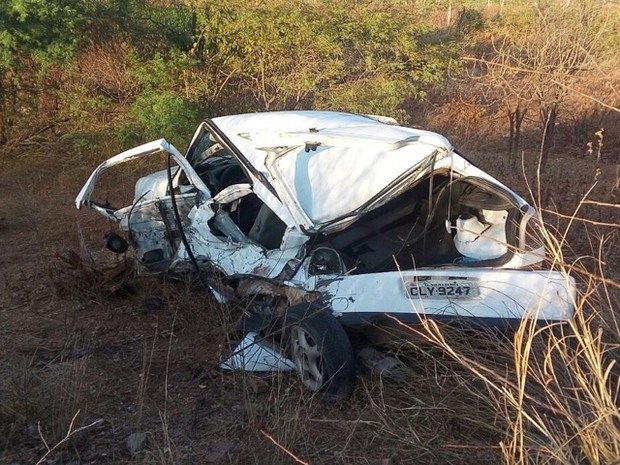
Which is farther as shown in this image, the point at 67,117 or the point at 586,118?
the point at 586,118

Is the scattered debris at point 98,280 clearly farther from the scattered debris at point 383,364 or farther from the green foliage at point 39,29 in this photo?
the green foliage at point 39,29

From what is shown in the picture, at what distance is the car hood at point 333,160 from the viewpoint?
4660 millimetres

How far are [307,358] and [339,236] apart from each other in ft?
3.48

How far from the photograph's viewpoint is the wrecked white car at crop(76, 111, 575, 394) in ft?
13.8

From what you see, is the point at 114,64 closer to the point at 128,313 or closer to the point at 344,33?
the point at 344,33

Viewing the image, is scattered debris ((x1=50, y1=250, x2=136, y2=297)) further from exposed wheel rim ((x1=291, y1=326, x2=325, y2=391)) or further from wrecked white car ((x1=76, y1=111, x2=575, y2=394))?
exposed wheel rim ((x1=291, y1=326, x2=325, y2=391))

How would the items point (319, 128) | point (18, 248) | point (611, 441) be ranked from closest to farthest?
point (611, 441)
point (319, 128)
point (18, 248)

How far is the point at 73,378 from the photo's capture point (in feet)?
13.5

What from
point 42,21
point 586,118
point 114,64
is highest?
point 42,21

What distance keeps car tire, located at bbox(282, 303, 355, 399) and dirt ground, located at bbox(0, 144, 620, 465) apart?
0.11 meters

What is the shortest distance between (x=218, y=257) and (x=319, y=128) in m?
1.21

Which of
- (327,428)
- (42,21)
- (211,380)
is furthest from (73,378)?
(42,21)

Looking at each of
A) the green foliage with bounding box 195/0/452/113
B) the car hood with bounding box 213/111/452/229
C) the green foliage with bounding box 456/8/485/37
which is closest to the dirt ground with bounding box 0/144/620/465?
the car hood with bounding box 213/111/452/229

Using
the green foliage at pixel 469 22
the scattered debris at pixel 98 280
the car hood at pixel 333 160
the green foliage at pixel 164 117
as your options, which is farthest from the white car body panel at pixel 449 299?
the green foliage at pixel 469 22
